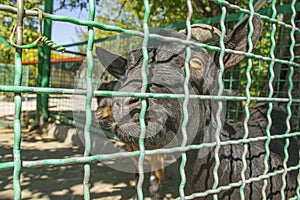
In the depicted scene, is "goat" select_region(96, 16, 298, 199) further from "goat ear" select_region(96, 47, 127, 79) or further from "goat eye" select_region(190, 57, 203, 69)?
"goat ear" select_region(96, 47, 127, 79)

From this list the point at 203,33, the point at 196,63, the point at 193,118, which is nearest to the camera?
the point at 193,118

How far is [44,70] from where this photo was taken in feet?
23.1

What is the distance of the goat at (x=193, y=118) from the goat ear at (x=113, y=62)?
1.65 ft

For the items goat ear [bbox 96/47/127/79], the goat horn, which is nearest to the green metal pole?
goat ear [bbox 96/47/127/79]

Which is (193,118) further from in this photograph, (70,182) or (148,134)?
(70,182)

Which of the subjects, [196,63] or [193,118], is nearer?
[193,118]

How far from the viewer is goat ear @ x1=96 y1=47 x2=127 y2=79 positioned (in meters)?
2.63

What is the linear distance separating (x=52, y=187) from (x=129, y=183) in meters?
1.00

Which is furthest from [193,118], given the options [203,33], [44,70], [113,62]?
[44,70]

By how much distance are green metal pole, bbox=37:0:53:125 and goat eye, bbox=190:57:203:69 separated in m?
5.44

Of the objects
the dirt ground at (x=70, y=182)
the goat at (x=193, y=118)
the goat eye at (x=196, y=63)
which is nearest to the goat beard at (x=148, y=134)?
the goat at (x=193, y=118)

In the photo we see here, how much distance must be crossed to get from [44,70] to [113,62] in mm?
4852

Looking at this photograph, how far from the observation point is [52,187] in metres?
3.75

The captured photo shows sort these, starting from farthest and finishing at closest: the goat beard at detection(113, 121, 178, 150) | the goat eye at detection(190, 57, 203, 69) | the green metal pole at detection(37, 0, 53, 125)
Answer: the green metal pole at detection(37, 0, 53, 125) → the goat eye at detection(190, 57, 203, 69) → the goat beard at detection(113, 121, 178, 150)
